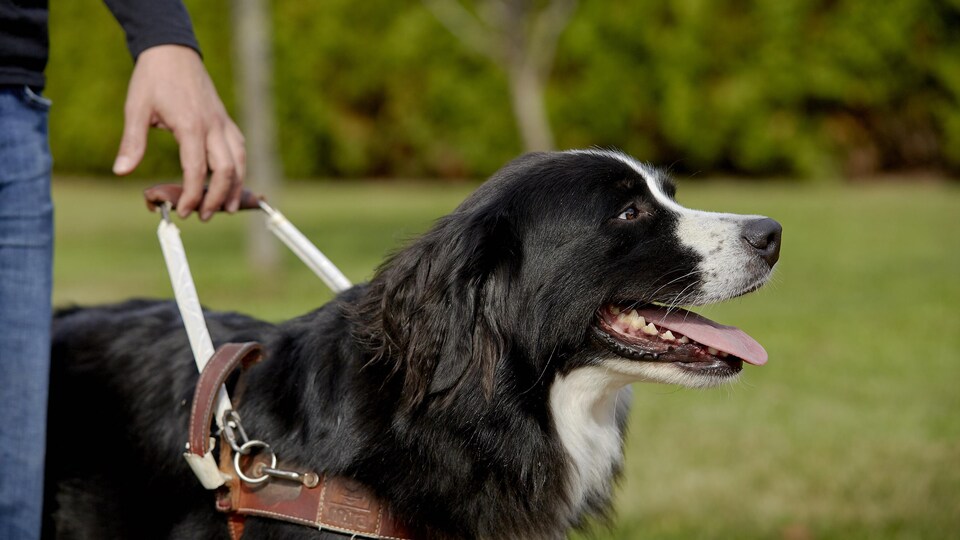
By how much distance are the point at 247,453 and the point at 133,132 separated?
75 centimetres

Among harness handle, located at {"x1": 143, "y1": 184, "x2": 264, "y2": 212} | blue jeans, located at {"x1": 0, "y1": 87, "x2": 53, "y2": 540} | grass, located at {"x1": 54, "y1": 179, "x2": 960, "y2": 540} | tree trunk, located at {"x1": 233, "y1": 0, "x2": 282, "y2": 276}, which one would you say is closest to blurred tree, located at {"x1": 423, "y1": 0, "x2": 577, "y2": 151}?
grass, located at {"x1": 54, "y1": 179, "x2": 960, "y2": 540}

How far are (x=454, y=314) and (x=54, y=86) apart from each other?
79.8 feet

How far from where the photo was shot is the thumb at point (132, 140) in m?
2.31

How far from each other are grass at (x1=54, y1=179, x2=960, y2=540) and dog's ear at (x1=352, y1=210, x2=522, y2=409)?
0.32 meters

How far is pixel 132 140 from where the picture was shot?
235 centimetres

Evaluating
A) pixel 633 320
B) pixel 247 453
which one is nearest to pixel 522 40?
pixel 633 320

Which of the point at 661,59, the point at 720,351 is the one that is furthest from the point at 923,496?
the point at 661,59

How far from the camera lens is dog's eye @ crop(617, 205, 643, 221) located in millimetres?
2551

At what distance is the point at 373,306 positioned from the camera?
2.37 m

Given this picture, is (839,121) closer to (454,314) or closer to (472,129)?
(472,129)

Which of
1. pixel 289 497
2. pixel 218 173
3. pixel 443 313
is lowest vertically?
pixel 289 497

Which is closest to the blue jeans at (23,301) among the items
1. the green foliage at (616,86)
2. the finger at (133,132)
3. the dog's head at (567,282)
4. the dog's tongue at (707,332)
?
the finger at (133,132)

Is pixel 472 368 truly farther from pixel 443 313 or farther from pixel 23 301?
pixel 23 301

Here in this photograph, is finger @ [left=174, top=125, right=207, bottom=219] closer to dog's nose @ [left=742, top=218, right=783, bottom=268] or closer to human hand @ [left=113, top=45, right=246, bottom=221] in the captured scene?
human hand @ [left=113, top=45, right=246, bottom=221]
